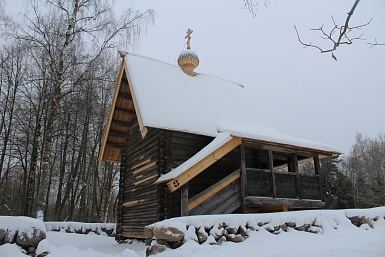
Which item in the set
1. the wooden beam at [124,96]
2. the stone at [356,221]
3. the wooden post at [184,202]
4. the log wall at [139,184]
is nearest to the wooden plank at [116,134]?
the log wall at [139,184]

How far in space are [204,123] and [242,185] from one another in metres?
2.28

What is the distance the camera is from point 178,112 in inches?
381

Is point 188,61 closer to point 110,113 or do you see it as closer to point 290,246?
point 110,113

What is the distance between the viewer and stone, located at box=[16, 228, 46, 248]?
548 cm

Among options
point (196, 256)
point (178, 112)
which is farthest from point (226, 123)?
point (196, 256)

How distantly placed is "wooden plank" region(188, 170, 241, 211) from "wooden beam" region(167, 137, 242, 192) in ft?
2.38

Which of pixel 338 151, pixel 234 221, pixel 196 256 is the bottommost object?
pixel 196 256

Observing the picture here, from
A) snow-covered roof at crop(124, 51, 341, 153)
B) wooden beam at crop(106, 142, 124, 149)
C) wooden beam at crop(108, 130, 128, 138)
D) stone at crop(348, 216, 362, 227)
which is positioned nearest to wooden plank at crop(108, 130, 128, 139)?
wooden beam at crop(108, 130, 128, 138)

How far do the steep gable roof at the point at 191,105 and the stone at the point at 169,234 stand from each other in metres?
3.86

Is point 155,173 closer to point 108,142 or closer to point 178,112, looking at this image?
point 178,112

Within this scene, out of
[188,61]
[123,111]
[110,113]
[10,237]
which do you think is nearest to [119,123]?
[123,111]

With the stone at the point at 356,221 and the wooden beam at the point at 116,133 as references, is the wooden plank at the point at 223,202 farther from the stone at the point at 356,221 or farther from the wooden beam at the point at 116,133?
the wooden beam at the point at 116,133

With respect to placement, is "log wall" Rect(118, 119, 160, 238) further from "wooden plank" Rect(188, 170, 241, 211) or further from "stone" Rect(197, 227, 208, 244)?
"stone" Rect(197, 227, 208, 244)

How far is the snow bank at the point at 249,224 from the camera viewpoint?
5078 millimetres
